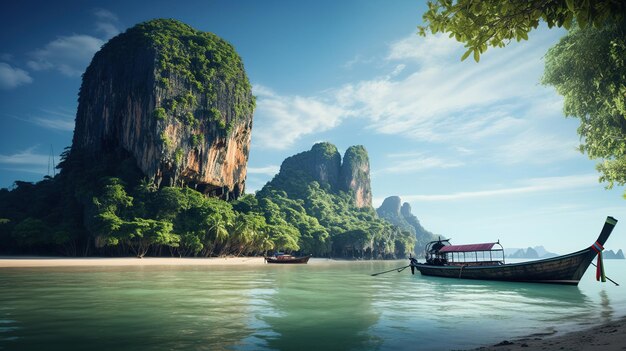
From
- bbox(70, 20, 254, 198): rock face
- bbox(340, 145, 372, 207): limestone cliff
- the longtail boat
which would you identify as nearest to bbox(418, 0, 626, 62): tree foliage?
the longtail boat

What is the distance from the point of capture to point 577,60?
1823 centimetres

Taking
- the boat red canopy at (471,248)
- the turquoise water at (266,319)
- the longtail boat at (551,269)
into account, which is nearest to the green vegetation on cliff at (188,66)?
the boat red canopy at (471,248)

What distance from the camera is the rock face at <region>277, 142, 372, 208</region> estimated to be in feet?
525

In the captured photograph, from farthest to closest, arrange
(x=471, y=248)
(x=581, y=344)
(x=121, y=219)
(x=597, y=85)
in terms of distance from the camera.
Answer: (x=121, y=219) < (x=471, y=248) < (x=597, y=85) < (x=581, y=344)

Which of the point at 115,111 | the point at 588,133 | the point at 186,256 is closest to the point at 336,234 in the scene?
the point at 186,256

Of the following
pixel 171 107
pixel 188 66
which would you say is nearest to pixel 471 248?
pixel 171 107

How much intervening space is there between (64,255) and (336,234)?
218 feet

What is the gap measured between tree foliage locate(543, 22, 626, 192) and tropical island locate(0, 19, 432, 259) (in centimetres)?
4443

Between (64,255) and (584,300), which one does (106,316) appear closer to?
(584,300)

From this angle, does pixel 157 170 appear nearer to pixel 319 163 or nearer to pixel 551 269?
pixel 551 269

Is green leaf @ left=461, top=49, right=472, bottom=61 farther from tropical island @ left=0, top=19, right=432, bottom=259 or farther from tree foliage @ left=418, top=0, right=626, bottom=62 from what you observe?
tropical island @ left=0, top=19, right=432, bottom=259

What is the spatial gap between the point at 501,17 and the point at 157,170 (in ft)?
205

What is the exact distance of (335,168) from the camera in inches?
6594

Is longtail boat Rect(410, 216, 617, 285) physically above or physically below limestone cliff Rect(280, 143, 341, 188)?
below
